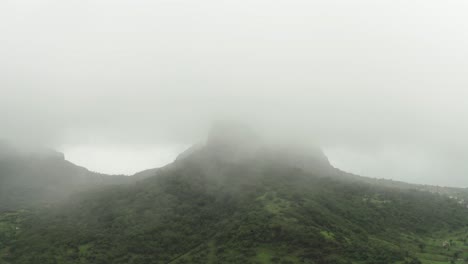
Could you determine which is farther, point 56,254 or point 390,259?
point 56,254

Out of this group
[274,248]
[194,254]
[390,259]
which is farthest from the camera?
[194,254]

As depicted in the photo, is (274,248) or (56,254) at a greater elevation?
(274,248)

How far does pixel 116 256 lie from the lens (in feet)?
645

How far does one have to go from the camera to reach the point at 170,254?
647ft

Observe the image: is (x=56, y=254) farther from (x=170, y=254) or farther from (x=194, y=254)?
(x=194, y=254)

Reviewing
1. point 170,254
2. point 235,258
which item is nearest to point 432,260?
point 235,258

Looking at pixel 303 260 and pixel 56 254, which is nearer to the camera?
pixel 303 260

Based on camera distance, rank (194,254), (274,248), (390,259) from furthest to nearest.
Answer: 1. (194,254)
2. (274,248)
3. (390,259)

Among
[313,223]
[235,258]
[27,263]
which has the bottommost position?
[27,263]

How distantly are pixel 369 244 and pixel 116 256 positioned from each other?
396ft

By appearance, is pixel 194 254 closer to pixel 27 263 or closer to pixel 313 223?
pixel 313 223

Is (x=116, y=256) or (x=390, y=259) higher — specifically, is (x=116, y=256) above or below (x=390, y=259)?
below

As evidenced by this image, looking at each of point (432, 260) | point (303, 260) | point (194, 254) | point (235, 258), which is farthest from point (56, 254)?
point (432, 260)

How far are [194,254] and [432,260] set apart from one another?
345 ft
